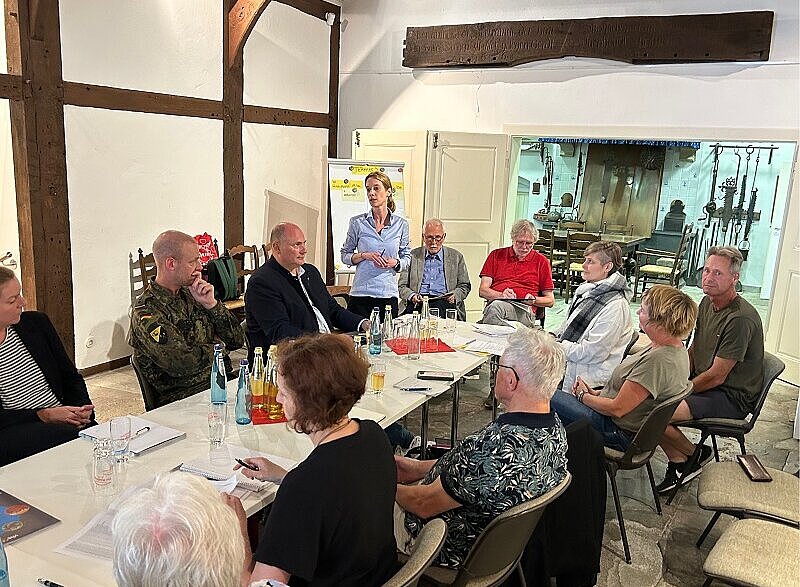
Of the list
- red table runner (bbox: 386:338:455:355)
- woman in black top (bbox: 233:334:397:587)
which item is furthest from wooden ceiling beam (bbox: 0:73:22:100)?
woman in black top (bbox: 233:334:397:587)

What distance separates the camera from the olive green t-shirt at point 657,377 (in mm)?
2969

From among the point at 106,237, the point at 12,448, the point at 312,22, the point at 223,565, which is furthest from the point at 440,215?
the point at 223,565

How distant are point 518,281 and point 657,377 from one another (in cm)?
225

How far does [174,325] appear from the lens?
9.97ft

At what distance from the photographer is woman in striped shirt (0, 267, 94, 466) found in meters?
2.52

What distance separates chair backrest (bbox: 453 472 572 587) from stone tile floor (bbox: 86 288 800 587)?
3.32 ft

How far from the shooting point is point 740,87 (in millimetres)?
5832

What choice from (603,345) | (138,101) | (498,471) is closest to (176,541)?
(498,471)

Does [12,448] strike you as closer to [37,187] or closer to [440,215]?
[37,187]

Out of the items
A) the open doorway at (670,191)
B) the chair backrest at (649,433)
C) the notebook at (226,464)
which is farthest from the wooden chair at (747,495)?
the open doorway at (670,191)

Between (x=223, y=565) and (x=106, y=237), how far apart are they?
4.64 m

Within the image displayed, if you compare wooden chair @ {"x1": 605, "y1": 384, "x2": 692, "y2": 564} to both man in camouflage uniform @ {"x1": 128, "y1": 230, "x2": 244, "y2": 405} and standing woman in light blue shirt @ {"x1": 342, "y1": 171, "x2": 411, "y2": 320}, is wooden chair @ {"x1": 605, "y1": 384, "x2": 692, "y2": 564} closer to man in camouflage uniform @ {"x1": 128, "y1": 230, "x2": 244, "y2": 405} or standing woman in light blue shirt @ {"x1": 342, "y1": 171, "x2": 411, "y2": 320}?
man in camouflage uniform @ {"x1": 128, "y1": 230, "x2": 244, "y2": 405}

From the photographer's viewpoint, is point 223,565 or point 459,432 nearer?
point 223,565

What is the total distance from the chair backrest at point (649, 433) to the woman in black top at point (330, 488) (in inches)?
60.1
